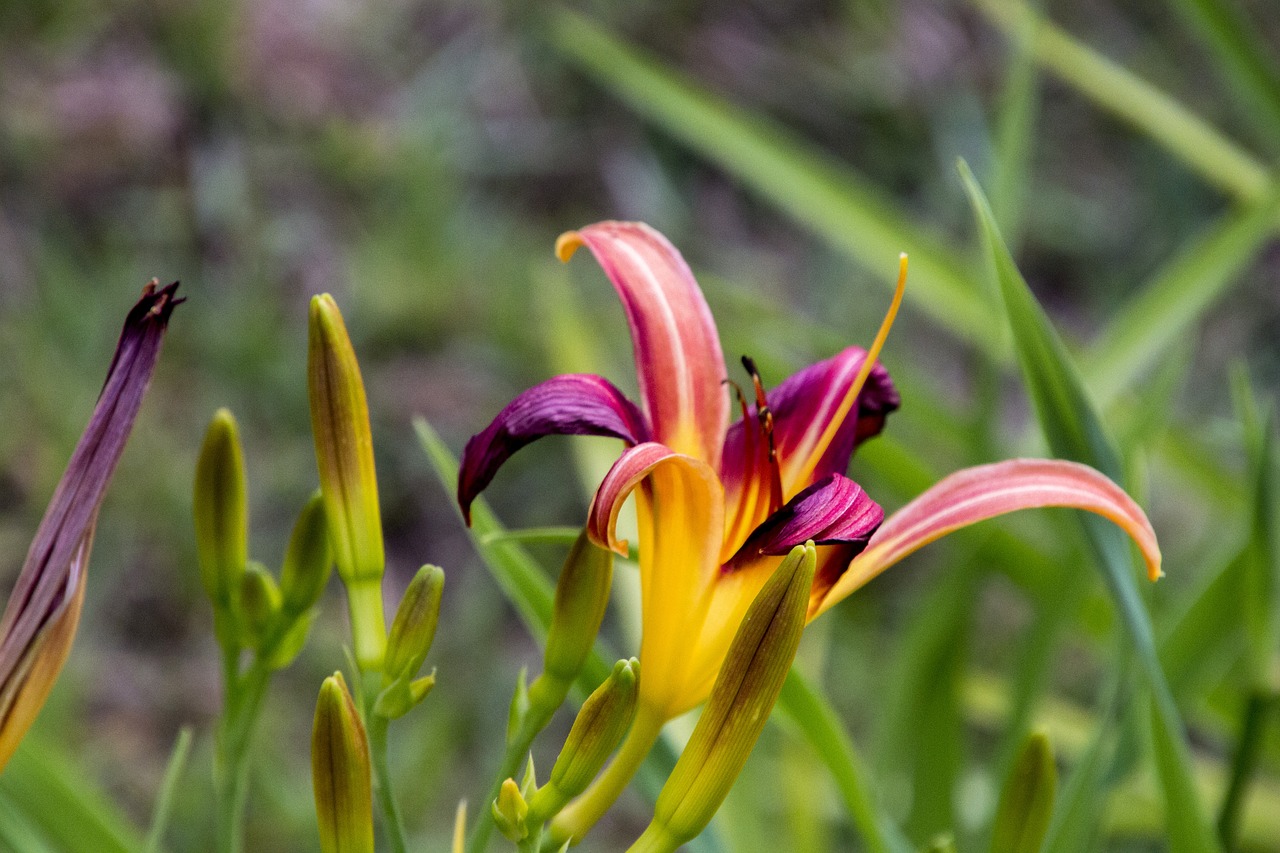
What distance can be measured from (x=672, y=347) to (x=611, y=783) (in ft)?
0.50

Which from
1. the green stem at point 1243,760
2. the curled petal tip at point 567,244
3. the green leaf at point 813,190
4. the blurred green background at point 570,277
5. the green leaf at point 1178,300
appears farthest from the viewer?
the green leaf at point 813,190

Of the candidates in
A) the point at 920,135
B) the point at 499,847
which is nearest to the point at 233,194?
the point at 499,847

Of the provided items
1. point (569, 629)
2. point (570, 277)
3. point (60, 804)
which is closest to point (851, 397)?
point (569, 629)

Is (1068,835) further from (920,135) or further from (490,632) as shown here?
(920,135)

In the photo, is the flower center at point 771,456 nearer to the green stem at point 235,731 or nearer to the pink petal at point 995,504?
the pink petal at point 995,504

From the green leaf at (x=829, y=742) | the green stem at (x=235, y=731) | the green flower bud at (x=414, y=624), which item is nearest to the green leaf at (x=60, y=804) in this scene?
the green stem at (x=235, y=731)

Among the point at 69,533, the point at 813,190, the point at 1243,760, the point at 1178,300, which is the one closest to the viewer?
the point at 69,533

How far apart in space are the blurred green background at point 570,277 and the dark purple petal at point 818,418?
0.72 feet

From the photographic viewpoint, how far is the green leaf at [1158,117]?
1152 millimetres

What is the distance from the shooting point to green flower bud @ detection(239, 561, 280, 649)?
0.47 metres

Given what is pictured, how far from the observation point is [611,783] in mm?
416

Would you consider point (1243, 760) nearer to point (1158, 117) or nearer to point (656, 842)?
point (656, 842)

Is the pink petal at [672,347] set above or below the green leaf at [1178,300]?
above

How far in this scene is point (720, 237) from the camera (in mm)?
1955
